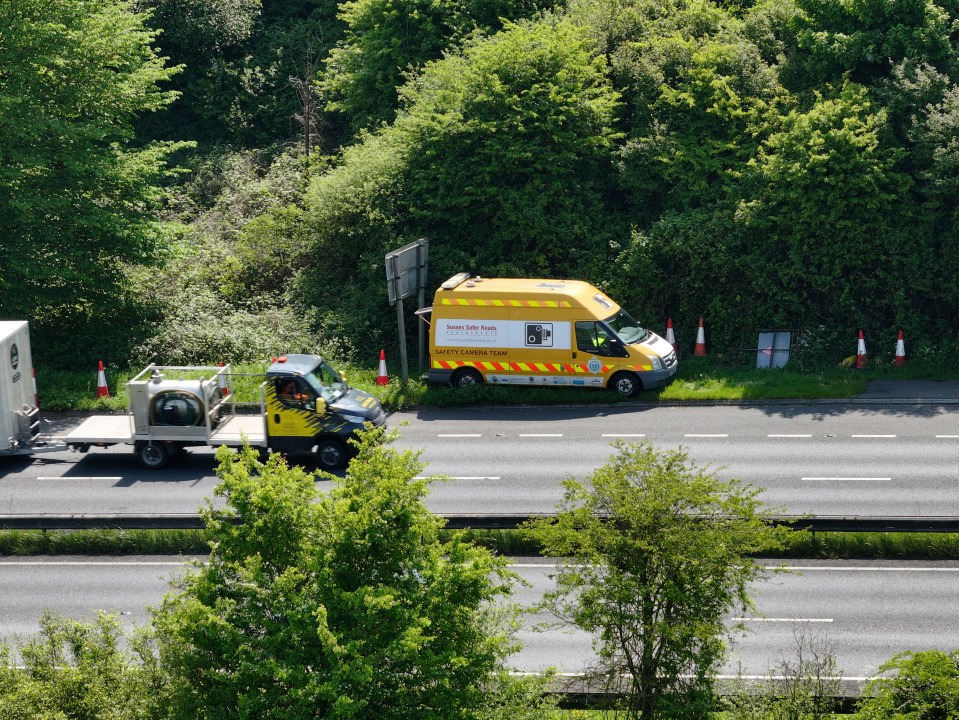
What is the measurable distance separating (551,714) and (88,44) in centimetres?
2297

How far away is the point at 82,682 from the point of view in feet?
49.9

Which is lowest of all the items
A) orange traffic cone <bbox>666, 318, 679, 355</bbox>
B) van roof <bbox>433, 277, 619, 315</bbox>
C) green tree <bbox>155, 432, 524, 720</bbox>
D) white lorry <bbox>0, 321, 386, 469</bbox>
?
green tree <bbox>155, 432, 524, 720</bbox>

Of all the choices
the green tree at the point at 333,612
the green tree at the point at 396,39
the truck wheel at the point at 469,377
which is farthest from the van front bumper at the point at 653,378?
the green tree at the point at 333,612

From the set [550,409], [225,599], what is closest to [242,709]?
[225,599]

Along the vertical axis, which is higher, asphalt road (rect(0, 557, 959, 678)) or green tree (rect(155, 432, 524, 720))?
green tree (rect(155, 432, 524, 720))

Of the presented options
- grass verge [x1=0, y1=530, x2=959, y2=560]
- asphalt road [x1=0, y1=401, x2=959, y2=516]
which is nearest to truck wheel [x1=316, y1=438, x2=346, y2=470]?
asphalt road [x1=0, y1=401, x2=959, y2=516]

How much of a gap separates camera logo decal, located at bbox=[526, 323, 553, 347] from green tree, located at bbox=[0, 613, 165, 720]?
15.3 m

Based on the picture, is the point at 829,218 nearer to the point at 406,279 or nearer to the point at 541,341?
the point at 541,341

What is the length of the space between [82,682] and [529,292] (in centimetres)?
1663

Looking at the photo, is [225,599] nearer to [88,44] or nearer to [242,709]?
[242,709]

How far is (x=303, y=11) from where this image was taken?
1928 inches

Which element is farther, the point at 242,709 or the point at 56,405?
the point at 56,405

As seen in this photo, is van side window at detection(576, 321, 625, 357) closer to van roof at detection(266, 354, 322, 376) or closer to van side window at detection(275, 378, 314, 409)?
van roof at detection(266, 354, 322, 376)

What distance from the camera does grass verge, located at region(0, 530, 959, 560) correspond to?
22.0 m
